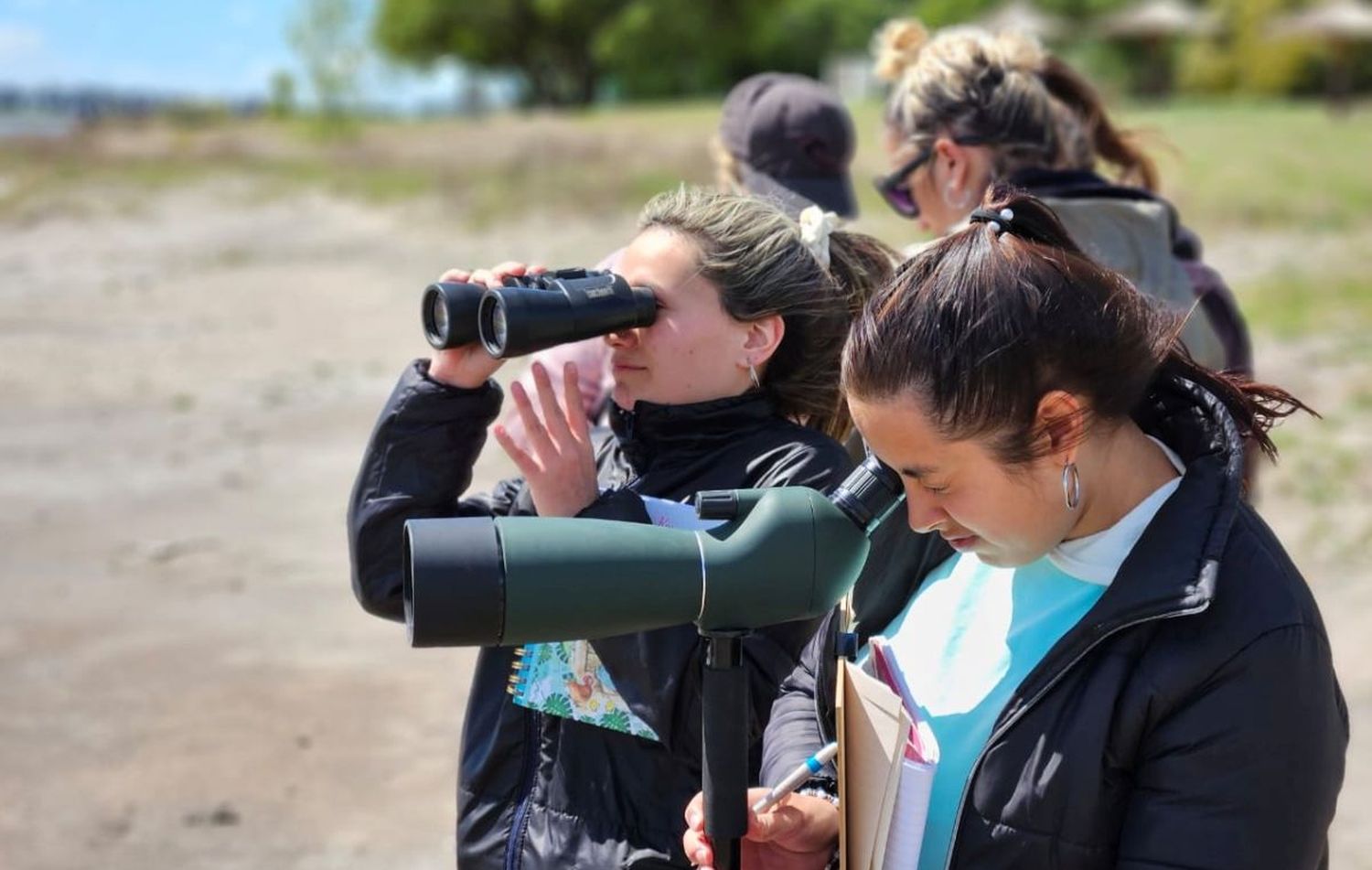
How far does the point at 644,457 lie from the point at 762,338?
0.75ft

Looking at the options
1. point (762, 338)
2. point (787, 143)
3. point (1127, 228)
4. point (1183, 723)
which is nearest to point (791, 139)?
point (787, 143)

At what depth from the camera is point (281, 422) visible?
8844 mm

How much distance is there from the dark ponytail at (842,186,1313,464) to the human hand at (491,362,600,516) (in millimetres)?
513

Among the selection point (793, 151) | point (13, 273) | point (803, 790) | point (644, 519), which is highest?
point (793, 151)

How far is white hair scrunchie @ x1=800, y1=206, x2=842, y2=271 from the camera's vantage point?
2262mm

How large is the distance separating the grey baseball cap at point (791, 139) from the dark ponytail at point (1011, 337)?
1.75 meters

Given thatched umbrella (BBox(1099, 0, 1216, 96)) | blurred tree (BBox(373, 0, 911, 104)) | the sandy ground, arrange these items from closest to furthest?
1. the sandy ground
2. thatched umbrella (BBox(1099, 0, 1216, 96))
3. blurred tree (BBox(373, 0, 911, 104))

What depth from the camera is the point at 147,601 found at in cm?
575

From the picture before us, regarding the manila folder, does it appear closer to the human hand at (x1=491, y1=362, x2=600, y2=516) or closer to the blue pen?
the blue pen

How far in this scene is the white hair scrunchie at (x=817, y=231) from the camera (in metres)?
2.26

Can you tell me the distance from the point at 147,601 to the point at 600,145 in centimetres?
1866

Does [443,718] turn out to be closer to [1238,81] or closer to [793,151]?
[793,151]

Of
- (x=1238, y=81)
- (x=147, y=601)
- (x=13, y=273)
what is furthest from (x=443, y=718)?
(x=1238, y=81)

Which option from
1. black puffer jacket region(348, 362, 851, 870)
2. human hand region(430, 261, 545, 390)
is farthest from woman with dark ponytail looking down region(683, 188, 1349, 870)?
human hand region(430, 261, 545, 390)
